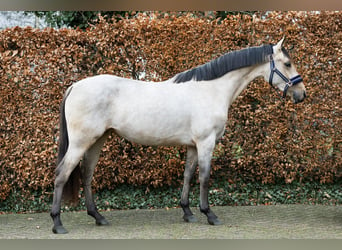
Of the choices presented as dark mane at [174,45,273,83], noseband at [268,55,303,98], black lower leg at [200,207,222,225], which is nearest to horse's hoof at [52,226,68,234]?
black lower leg at [200,207,222,225]

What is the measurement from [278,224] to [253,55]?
228 cm

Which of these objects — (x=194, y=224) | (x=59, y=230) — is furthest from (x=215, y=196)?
(x=59, y=230)

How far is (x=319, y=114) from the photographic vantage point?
7.03m

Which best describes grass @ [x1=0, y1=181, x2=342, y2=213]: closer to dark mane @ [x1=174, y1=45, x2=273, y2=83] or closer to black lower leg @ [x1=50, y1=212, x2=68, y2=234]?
black lower leg @ [x1=50, y1=212, x2=68, y2=234]

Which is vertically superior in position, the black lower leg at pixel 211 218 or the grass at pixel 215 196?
the black lower leg at pixel 211 218

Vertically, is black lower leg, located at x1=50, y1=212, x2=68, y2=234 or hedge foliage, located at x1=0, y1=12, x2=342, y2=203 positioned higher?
hedge foliage, located at x1=0, y1=12, x2=342, y2=203

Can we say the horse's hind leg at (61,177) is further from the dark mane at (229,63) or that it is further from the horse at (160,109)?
the dark mane at (229,63)

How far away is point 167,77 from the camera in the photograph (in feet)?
22.8

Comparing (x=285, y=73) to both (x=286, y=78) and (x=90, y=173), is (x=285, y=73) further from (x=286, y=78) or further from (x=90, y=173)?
(x=90, y=173)

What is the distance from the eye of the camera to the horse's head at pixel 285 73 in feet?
18.4

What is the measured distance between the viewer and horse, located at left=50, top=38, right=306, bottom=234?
533cm

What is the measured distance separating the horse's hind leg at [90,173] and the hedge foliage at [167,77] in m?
1.05

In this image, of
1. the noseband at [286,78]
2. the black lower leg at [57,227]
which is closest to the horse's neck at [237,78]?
the noseband at [286,78]

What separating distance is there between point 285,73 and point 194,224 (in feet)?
7.70
